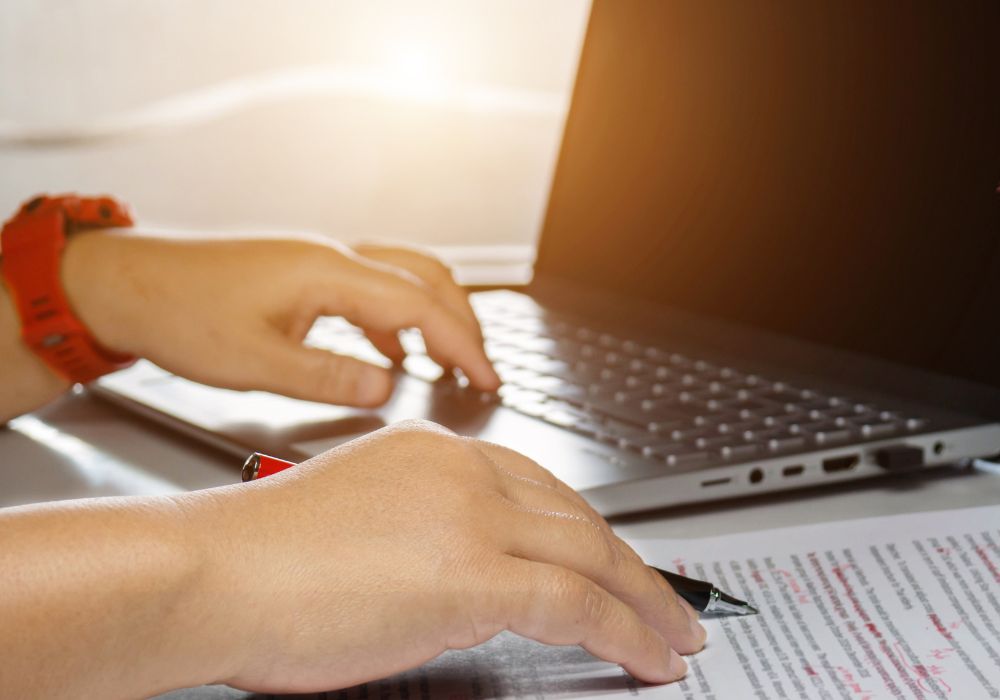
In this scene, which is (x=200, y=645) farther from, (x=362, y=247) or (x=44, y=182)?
(x=44, y=182)

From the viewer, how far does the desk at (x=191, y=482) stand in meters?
0.58

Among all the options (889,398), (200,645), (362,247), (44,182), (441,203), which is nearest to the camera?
(200,645)

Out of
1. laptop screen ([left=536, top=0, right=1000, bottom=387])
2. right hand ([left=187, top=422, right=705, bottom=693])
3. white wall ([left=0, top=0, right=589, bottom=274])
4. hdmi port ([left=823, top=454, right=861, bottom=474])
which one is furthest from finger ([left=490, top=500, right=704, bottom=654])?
white wall ([left=0, top=0, right=589, bottom=274])

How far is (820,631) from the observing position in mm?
453

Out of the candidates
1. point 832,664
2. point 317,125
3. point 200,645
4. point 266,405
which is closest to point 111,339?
point 266,405

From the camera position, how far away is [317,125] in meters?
1.31

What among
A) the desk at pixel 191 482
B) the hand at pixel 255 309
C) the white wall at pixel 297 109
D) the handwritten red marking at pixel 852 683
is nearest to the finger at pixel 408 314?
the hand at pixel 255 309

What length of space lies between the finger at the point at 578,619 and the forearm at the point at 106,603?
10 centimetres

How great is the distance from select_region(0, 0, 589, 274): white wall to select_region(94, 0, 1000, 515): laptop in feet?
1.30

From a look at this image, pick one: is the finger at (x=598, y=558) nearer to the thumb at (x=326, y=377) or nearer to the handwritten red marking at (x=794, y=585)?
the handwritten red marking at (x=794, y=585)

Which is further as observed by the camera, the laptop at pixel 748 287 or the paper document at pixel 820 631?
the laptop at pixel 748 287

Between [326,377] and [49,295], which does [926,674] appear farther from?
[49,295]

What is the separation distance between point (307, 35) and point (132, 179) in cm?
27

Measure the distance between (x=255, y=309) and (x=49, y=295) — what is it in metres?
0.15
